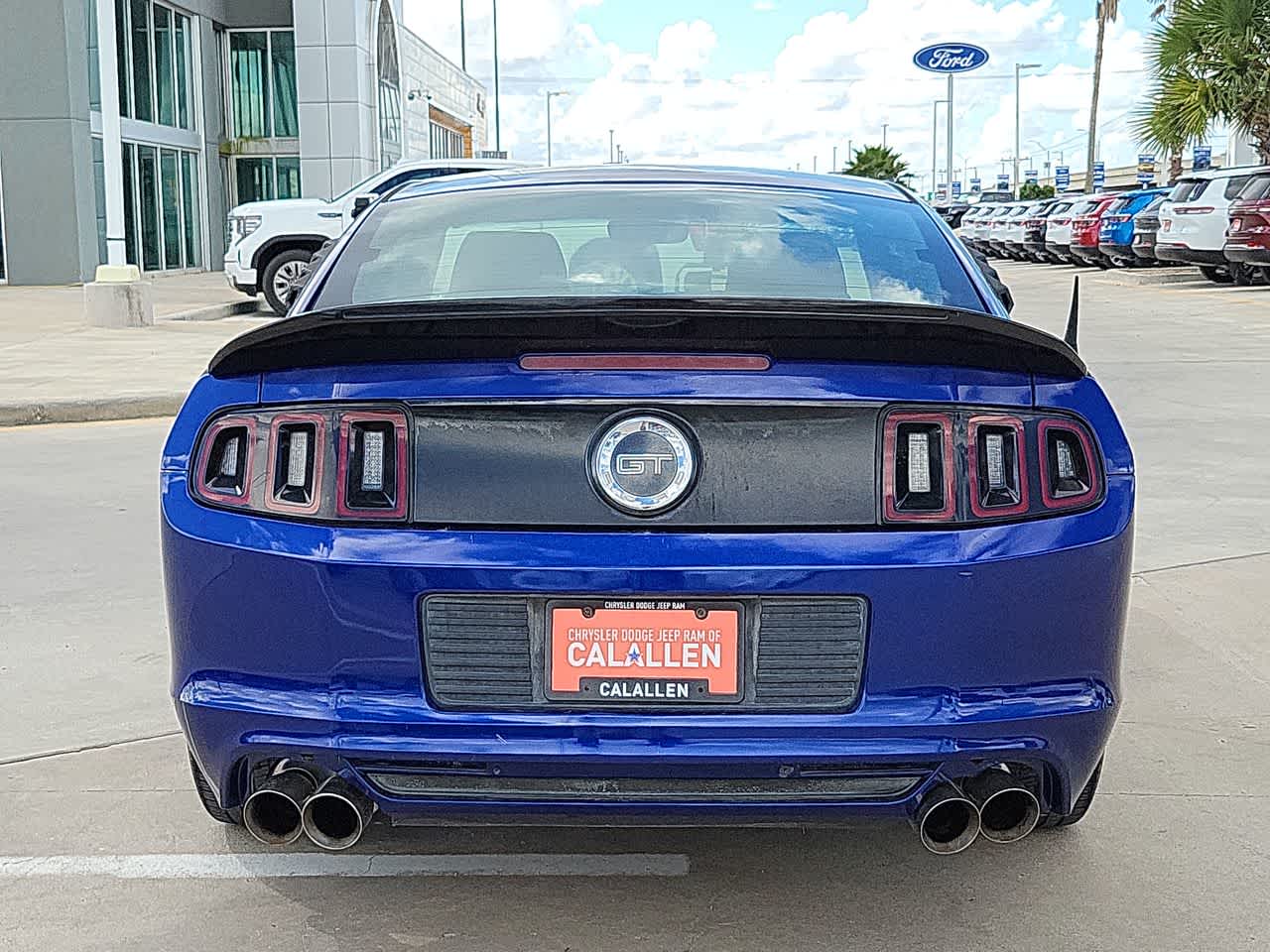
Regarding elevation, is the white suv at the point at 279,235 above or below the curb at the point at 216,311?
above

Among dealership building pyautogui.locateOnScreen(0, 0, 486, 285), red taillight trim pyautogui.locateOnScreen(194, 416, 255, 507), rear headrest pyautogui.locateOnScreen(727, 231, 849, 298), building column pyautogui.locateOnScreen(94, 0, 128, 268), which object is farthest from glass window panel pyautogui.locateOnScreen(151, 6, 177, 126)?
red taillight trim pyautogui.locateOnScreen(194, 416, 255, 507)

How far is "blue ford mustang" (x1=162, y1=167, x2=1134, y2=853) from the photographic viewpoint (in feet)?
9.00

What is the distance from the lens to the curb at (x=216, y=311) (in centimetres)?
1938

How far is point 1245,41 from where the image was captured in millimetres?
29328

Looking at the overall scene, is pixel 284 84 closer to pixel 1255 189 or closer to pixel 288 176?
pixel 288 176

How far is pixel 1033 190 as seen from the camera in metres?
87.4

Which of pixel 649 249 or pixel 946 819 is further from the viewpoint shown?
pixel 649 249

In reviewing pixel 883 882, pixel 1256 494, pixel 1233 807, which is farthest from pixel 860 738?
pixel 1256 494

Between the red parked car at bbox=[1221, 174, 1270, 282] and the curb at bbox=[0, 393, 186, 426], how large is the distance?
61.5 feet

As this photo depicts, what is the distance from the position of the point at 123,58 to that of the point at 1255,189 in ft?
67.5

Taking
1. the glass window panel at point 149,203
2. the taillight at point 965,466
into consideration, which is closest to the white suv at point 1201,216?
the glass window panel at point 149,203

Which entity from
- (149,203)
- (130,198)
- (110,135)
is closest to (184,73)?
(149,203)

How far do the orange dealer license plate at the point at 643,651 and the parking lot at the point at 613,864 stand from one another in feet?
1.80

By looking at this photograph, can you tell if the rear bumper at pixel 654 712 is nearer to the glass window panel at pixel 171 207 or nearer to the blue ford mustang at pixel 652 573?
the blue ford mustang at pixel 652 573
